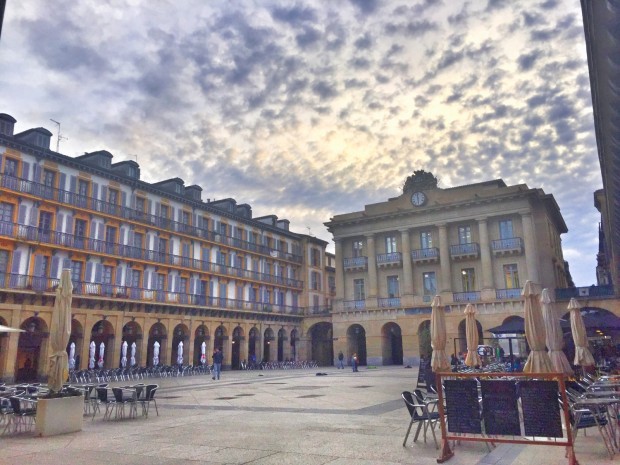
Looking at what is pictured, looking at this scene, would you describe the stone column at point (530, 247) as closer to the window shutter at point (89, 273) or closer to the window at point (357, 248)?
the window at point (357, 248)

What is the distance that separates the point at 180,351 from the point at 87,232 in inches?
450

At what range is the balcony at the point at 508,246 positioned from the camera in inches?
1594

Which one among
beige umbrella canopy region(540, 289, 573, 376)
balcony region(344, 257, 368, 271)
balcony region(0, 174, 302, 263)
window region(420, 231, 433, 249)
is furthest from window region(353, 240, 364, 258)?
beige umbrella canopy region(540, 289, 573, 376)

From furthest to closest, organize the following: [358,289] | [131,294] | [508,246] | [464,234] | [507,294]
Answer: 1. [358,289]
2. [464,234]
3. [508,246]
4. [507,294]
5. [131,294]

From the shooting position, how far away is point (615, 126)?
27.8ft

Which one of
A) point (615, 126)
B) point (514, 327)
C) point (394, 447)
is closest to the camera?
point (394, 447)

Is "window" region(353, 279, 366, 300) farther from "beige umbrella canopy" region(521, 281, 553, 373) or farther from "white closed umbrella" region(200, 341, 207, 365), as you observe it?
"beige umbrella canopy" region(521, 281, 553, 373)

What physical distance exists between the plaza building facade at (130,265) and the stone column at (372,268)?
26.2 ft

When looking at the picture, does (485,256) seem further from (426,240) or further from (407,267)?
(407,267)

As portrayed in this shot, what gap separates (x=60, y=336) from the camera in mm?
10695

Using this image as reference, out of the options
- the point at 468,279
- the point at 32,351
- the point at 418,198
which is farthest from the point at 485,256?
the point at 32,351

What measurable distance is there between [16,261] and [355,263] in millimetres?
28886

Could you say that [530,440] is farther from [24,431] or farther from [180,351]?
[180,351]

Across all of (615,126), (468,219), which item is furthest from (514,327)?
(468,219)
